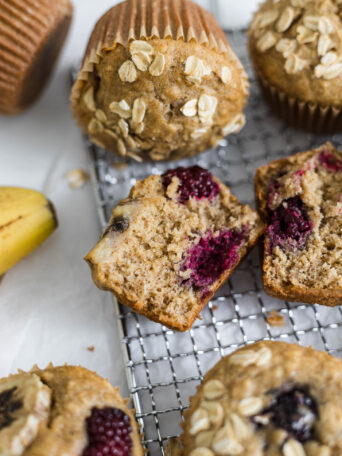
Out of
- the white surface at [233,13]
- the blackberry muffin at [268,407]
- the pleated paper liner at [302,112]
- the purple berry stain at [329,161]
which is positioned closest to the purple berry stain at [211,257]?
the blackberry muffin at [268,407]

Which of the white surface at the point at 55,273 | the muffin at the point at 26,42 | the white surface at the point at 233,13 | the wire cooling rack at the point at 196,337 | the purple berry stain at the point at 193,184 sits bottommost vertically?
the wire cooling rack at the point at 196,337

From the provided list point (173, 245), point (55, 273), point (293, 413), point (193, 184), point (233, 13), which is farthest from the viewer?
point (233, 13)

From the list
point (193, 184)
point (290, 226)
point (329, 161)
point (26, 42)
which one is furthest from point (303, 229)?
point (26, 42)

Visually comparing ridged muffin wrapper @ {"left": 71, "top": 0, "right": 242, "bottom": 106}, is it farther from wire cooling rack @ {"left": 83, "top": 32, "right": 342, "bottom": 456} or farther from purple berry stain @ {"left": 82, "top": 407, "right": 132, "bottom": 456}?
purple berry stain @ {"left": 82, "top": 407, "right": 132, "bottom": 456}

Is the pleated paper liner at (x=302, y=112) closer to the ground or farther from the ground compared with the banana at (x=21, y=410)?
farther from the ground

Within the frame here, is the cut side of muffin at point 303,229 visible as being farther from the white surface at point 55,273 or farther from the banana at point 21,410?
the banana at point 21,410

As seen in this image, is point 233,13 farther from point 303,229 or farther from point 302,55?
point 303,229

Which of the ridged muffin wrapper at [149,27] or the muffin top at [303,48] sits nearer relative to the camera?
the ridged muffin wrapper at [149,27]
